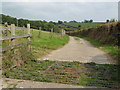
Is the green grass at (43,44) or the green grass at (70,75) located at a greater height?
the green grass at (43,44)

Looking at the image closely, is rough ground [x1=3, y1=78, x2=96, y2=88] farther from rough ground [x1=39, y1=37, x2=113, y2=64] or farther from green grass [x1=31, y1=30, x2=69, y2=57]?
green grass [x1=31, y1=30, x2=69, y2=57]

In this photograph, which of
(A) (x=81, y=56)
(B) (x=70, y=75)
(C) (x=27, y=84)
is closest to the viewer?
(C) (x=27, y=84)

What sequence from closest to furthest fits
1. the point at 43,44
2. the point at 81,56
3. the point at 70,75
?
the point at 70,75, the point at 81,56, the point at 43,44

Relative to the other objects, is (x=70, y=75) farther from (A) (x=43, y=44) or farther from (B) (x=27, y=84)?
(A) (x=43, y=44)

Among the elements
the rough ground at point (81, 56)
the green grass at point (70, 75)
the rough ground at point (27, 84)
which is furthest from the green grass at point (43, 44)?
the rough ground at point (27, 84)

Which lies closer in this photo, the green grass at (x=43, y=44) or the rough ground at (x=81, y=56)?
the rough ground at (x=81, y=56)

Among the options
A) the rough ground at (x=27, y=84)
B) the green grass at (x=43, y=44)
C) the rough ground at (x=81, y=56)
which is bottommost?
the rough ground at (x=27, y=84)

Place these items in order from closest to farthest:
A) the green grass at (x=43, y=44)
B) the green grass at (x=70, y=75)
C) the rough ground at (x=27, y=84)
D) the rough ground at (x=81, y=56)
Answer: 1. the rough ground at (x=27, y=84)
2. the green grass at (x=70, y=75)
3. the rough ground at (x=81, y=56)
4. the green grass at (x=43, y=44)

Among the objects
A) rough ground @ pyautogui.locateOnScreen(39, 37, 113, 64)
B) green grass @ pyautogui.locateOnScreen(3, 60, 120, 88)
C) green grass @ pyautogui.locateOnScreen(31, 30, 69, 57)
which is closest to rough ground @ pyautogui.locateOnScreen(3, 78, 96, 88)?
green grass @ pyautogui.locateOnScreen(3, 60, 120, 88)

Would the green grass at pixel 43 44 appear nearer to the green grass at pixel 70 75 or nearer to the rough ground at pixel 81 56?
the rough ground at pixel 81 56

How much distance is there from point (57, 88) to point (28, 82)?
3.15 feet

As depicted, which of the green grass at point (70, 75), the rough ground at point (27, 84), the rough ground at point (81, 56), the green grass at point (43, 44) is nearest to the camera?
the rough ground at point (27, 84)

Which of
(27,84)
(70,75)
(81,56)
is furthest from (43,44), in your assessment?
(27,84)

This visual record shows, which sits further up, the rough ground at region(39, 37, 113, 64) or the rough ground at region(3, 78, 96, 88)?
Result: the rough ground at region(39, 37, 113, 64)
